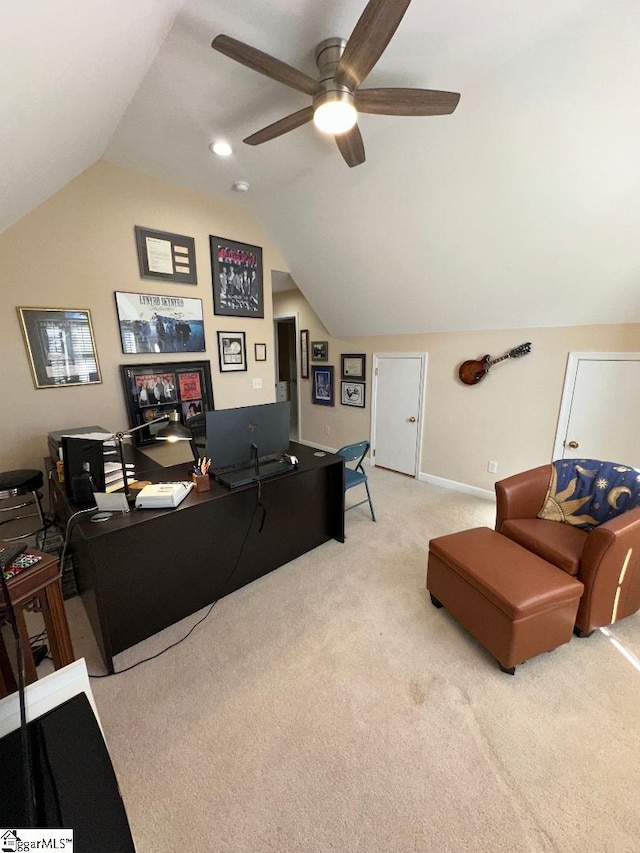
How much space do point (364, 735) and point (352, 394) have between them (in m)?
3.81

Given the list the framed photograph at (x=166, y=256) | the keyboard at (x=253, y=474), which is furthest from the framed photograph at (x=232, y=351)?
the keyboard at (x=253, y=474)

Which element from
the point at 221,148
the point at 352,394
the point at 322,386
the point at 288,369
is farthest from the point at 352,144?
the point at 288,369

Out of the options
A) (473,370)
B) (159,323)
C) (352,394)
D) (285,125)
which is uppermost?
(285,125)

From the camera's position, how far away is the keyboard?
2066 millimetres

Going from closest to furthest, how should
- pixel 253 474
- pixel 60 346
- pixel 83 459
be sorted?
1. pixel 83 459
2. pixel 253 474
3. pixel 60 346

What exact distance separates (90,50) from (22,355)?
6.72 ft

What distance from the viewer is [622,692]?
5.13 ft

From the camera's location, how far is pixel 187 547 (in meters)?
1.89

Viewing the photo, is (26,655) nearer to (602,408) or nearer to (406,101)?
(406,101)

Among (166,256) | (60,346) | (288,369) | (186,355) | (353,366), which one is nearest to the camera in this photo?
(60,346)

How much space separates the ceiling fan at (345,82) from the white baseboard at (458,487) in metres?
3.29

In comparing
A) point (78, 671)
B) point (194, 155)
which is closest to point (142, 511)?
point (78, 671)

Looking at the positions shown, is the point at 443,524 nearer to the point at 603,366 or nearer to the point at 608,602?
the point at 608,602

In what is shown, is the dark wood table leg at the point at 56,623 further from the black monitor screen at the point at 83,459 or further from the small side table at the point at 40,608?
the black monitor screen at the point at 83,459
